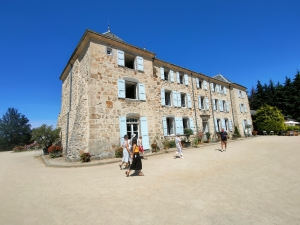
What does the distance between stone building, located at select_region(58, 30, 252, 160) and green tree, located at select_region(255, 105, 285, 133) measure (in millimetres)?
11546

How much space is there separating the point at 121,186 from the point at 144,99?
25.7ft

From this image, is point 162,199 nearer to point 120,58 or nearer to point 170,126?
point 120,58

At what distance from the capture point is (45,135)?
13477 mm

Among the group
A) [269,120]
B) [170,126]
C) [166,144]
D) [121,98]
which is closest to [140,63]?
[121,98]

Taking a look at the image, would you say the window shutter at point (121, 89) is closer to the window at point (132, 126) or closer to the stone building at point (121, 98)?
the stone building at point (121, 98)

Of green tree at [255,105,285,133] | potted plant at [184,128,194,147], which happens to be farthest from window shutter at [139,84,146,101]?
green tree at [255,105,285,133]

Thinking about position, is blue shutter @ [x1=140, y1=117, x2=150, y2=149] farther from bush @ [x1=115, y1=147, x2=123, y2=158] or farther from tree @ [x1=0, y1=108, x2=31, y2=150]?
tree @ [x1=0, y1=108, x2=31, y2=150]

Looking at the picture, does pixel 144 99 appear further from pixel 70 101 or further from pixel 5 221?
pixel 5 221

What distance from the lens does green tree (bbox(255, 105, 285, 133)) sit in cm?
2262

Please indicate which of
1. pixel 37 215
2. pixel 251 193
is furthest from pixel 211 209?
pixel 37 215

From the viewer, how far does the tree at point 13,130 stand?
30109 millimetres

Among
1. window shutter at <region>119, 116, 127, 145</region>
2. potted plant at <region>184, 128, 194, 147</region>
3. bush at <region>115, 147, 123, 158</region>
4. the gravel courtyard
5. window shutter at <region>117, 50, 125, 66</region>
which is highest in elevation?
window shutter at <region>117, 50, 125, 66</region>

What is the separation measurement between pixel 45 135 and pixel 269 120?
93.6ft

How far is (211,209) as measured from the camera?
316 centimetres
